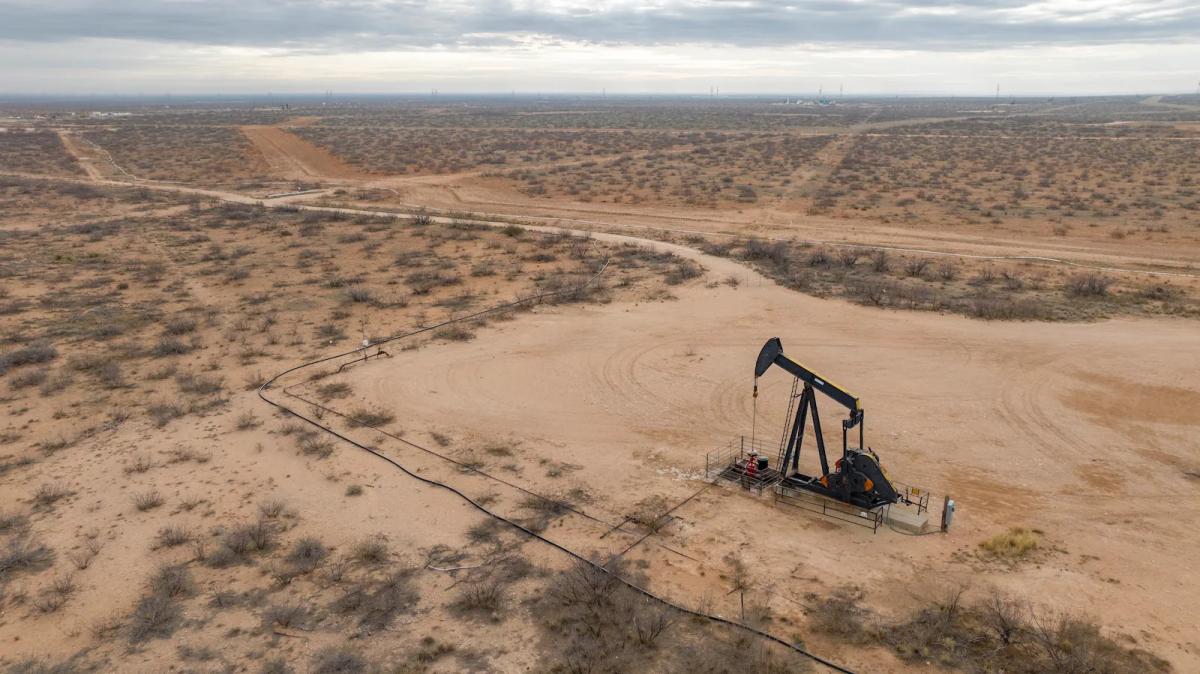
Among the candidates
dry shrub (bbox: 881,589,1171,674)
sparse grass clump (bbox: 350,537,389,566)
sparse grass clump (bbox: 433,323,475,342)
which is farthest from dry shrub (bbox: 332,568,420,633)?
sparse grass clump (bbox: 433,323,475,342)

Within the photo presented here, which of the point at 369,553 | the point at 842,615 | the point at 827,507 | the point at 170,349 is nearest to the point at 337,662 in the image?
the point at 369,553

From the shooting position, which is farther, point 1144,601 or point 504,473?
point 504,473

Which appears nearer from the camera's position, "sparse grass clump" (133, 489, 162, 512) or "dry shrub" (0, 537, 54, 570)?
"dry shrub" (0, 537, 54, 570)

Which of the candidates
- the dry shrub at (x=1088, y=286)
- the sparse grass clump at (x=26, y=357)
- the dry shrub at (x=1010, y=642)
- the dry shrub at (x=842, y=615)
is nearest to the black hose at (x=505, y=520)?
the dry shrub at (x=842, y=615)

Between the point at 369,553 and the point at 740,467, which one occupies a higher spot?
the point at 740,467

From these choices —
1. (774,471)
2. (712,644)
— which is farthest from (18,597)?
(774,471)

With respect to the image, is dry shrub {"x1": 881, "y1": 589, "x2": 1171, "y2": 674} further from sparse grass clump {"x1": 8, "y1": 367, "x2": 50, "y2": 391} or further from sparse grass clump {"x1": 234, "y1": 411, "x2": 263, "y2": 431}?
sparse grass clump {"x1": 8, "y1": 367, "x2": 50, "y2": 391}

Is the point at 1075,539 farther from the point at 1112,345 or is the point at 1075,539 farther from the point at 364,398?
the point at 364,398

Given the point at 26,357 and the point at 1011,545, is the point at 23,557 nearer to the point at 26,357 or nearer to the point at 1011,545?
the point at 26,357
